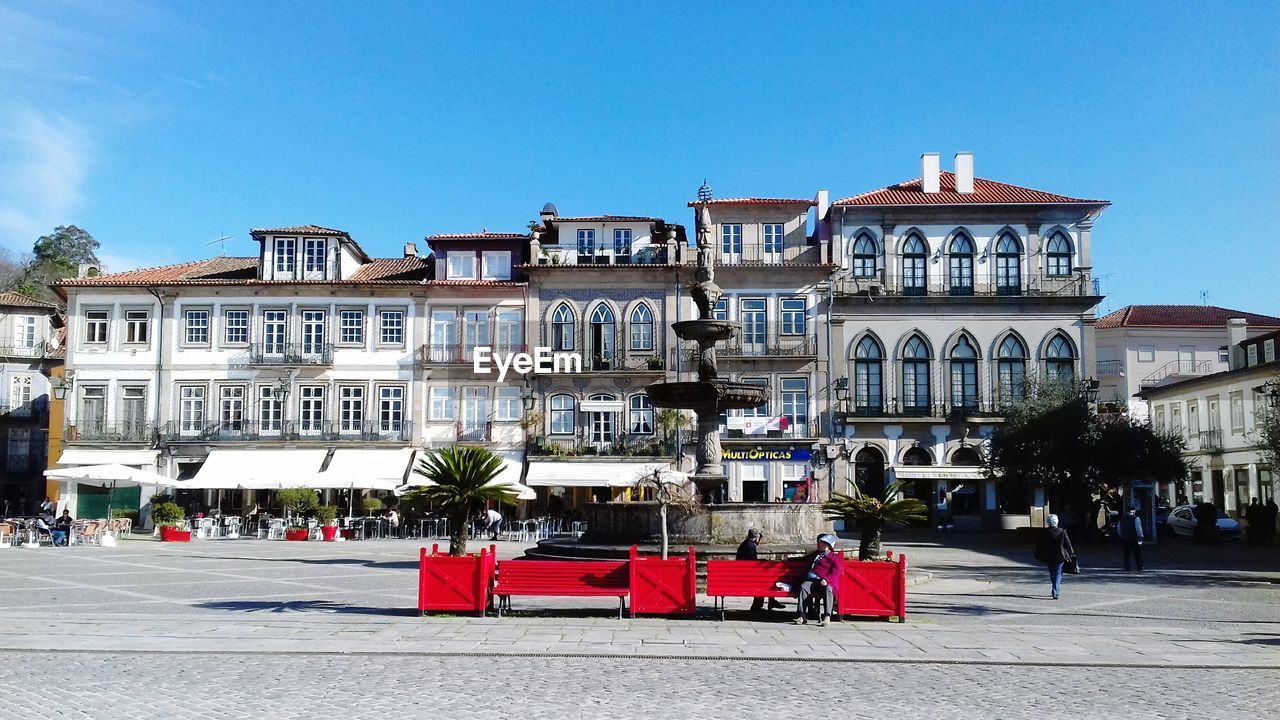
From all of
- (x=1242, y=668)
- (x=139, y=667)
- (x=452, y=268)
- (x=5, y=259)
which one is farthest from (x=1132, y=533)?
(x=5, y=259)

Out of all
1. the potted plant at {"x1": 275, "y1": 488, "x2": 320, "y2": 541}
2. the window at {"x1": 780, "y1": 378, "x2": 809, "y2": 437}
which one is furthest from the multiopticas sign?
the potted plant at {"x1": 275, "y1": 488, "x2": 320, "y2": 541}

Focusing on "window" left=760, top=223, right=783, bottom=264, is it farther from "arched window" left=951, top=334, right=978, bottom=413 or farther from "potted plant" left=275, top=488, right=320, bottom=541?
"potted plant" left=275, top=488, right=320, bottom=541

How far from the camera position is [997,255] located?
4431cm

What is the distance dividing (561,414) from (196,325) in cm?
1451

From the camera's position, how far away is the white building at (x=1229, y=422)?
45156 millimetres

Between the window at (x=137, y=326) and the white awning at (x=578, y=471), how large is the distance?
1589cm

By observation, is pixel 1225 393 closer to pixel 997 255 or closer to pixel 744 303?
pixel 997 255

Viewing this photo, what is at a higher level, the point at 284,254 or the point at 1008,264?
the point at 284,254

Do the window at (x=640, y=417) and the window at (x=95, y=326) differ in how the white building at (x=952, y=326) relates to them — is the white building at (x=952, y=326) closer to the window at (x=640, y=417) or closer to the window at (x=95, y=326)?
the window at (x=640, y=417)

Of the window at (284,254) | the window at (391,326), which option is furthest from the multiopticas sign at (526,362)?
the window at (284,254)

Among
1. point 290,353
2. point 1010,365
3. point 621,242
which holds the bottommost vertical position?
point 1010,365

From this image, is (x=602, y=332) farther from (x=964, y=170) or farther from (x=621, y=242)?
(x=964, y=170)

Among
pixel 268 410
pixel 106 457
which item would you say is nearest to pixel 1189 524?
pixel 268 410

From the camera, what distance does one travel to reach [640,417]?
42844 mm
